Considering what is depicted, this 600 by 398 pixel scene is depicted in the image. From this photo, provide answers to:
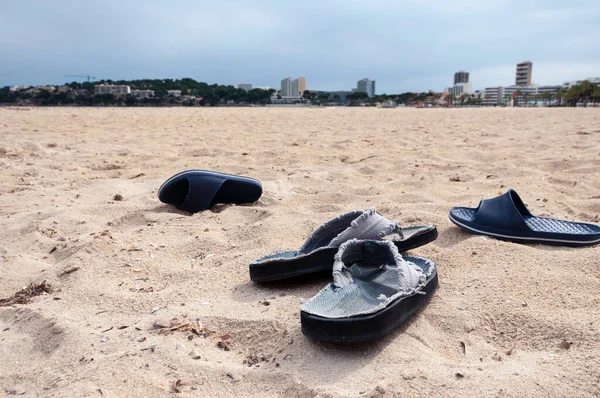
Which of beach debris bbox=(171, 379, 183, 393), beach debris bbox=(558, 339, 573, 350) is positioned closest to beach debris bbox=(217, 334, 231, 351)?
beach debris bbox=(171, 379, 183, 393)

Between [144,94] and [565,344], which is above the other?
[144,94]

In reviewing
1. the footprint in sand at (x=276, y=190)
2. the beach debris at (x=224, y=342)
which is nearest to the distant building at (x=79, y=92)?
the footprint in sand at (x=276, y=190)

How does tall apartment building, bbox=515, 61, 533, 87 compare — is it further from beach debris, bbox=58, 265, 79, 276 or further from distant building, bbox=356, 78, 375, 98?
beach debris, bbox=58, 265, 79, 276

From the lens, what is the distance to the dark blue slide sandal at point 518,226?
1.92 m

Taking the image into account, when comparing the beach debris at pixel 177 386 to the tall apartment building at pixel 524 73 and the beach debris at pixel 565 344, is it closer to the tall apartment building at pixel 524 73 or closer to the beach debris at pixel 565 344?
the beach debris at pixel 565 344

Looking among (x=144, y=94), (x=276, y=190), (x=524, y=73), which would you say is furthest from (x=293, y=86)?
(x=276, y=190)

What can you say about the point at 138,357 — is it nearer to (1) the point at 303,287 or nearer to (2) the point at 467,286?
(1) the point at 303,287

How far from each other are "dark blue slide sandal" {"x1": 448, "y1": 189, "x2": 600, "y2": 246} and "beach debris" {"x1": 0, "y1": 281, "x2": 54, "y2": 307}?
5.43ft

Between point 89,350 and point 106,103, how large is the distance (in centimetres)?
4252

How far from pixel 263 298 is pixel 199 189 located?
1.17 meters

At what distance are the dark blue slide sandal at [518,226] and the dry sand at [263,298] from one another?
2.2 inches

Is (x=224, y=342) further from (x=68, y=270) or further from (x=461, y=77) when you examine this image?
(x=461, y=77)

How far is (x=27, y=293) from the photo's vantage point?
168cm

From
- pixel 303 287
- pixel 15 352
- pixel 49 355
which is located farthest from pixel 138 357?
pixel 303 287
